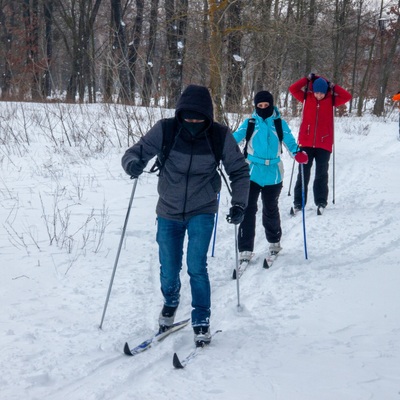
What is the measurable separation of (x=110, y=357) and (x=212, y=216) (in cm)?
127

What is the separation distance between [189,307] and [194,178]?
4.69 ft

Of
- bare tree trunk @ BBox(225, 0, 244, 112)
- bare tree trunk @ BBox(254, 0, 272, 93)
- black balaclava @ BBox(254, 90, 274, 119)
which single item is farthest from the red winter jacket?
bare tree trunk @ BBox(254, 0, 272, 93)

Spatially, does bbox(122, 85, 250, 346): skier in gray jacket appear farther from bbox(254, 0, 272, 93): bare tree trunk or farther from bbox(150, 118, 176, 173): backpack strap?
bbox(254, 0, 272, 93): bare tree trunk

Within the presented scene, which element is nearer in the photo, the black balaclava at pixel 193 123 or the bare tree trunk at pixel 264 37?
the black balaclava at pixel 193 123

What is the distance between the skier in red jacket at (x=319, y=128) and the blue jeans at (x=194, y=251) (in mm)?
4060

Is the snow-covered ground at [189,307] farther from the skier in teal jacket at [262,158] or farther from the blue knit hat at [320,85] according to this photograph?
the blue knit hat at [320,85]

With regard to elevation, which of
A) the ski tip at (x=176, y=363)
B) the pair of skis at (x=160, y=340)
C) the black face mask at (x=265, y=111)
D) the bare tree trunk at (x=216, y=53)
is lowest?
the pair of skis at (x=160, y=340)

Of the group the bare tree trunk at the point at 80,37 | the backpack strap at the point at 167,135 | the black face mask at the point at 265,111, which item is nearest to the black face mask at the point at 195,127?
the backpack strap at the point at 167,135

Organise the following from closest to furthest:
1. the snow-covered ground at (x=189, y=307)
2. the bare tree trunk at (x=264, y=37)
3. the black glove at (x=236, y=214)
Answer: the snow-covered ground at (x=189, y=307) < the black glove at (x=236, y=214) < the bare tree trunk at (x=264, y=37)

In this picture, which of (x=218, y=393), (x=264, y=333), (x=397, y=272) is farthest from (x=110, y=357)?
(x=397, y=272)

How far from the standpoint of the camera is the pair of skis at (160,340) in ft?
11.0

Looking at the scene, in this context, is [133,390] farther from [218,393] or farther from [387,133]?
[387,133]

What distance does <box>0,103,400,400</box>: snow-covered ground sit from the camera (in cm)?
317

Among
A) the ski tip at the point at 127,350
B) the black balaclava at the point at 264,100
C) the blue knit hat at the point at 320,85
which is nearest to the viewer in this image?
the ski tip at the point at 127,350
